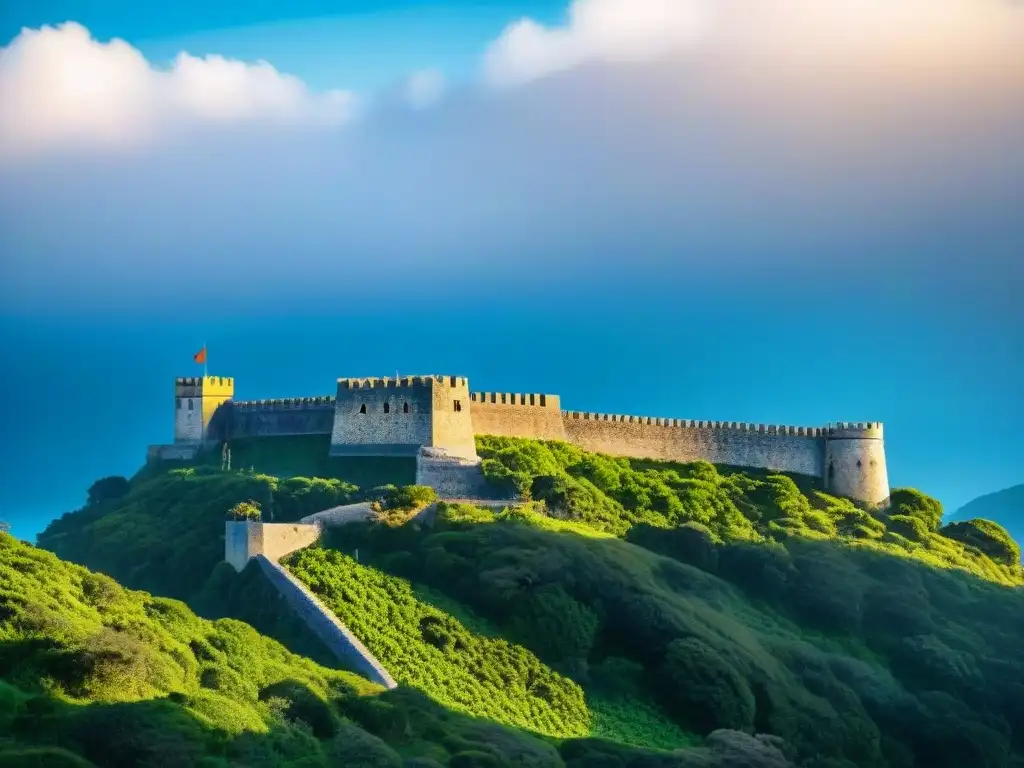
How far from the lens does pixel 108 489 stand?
82.4m

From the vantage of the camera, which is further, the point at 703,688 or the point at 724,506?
the point at 724,506

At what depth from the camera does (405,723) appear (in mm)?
48531

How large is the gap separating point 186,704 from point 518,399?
4042 centimetres

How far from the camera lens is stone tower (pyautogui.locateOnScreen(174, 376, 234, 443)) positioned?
83875mm

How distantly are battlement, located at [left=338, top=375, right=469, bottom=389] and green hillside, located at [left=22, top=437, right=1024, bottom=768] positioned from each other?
325 cm

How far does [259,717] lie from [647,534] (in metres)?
31.3

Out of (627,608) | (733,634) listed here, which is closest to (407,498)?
(627,608)

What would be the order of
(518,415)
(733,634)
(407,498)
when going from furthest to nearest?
(518,415) → (407,498) → (733,634)

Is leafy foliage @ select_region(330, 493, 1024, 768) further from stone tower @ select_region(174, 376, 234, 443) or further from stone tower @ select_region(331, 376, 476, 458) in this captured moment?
stone tower @ select_region(174, 376, 234, 443)

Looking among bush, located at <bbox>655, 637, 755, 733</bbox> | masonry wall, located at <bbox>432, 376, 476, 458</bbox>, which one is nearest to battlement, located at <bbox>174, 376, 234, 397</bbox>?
masonry wall, located at <bbox>432, 376, 476, 458</bbox>

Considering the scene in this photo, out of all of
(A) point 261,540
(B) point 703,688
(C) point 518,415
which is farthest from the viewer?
(C) point 518,415

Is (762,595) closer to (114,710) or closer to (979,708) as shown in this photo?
(979,708)

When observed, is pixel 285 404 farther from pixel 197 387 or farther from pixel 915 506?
pixel 915 506

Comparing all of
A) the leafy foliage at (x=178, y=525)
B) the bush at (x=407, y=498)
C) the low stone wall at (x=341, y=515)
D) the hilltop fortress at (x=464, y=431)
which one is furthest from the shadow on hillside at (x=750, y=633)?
the hilltop fortress at (x=464, y=431)
